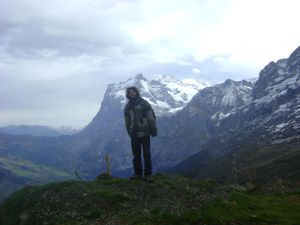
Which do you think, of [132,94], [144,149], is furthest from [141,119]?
[144,149]

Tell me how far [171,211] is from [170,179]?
691 centimetres

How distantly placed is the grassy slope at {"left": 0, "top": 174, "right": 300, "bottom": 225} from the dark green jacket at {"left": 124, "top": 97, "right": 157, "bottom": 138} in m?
2.83

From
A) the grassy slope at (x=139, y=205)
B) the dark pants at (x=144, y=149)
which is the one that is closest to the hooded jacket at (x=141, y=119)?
the dark pants at (x=144, y=149)

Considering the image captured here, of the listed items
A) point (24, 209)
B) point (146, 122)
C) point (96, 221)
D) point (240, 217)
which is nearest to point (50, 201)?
point (24, 209)

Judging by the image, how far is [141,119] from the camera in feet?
83.9

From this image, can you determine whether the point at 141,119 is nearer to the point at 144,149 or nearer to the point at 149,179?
the point at 144,149

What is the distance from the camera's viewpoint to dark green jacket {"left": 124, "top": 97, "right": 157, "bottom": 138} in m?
25.5

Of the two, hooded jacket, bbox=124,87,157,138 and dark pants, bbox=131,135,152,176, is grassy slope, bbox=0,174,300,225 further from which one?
hooded jacket, bbox=124,87,157,138

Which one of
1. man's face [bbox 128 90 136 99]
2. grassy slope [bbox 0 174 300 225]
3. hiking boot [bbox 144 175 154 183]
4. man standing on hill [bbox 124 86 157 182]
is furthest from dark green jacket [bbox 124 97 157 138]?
grassy slope [bbox 0 174 300 225]

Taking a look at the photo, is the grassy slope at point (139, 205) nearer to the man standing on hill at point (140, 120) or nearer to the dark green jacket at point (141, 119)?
the man standing on hill at point (140, 120)

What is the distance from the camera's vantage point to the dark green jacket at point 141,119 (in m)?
25.5

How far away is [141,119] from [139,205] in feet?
19.4

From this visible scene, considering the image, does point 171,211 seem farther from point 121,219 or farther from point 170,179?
point 170,179

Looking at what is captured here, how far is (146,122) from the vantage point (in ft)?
83.9
